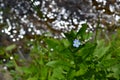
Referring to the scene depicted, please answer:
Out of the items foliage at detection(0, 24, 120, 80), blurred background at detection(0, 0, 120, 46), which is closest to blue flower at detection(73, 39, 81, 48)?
foliage at detection(0, 24, 120, 80)

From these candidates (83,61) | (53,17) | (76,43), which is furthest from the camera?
(53,17)

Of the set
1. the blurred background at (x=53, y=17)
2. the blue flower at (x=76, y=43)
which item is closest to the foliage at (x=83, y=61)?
the blue flower at (x=76, y=43)

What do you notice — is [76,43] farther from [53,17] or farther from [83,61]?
[53,17]

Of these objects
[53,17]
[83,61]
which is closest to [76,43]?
[83,61]

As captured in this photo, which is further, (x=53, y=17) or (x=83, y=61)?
(x=53, y=17)

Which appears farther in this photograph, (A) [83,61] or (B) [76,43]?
(A) [83,61]

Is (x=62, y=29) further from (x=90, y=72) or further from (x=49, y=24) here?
(x=90, y=72)

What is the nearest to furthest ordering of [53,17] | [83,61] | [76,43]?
[76,43] → [83,61] → [53,17]

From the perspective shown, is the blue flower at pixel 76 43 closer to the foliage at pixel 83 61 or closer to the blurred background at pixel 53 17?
the foliage at pixel 83 61

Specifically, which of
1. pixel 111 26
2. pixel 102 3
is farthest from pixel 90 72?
pixel 102 3

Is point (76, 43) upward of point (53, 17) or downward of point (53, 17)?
downward

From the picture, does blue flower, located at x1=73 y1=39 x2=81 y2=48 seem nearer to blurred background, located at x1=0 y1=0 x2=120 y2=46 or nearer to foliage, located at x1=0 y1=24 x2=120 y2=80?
foliage, located at x1=0 y1=24 x2=120 y2=80
